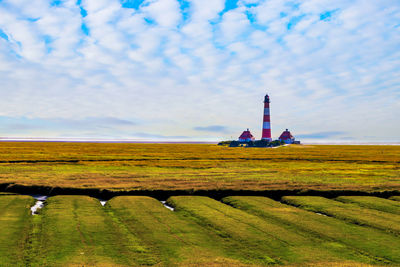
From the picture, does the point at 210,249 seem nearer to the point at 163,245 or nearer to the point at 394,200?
the point at 163,245

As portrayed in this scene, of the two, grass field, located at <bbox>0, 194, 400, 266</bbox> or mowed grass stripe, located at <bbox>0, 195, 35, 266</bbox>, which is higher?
mowed grass stripe, located at <bbox>0, 195, 35, 266</bbox>

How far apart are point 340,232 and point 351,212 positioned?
16.8ft

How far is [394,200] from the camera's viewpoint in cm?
2542

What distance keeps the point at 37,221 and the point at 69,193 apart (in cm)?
949

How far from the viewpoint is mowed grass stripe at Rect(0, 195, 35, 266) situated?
39.0ft

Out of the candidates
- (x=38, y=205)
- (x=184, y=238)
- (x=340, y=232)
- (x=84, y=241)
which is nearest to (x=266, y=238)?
(x=184, y=238)

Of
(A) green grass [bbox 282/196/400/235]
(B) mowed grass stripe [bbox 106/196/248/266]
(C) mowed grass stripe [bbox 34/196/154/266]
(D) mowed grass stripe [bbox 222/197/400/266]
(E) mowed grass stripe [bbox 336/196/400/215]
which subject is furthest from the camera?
(E) mowed grass stripe [bbox 336/196/400/215]

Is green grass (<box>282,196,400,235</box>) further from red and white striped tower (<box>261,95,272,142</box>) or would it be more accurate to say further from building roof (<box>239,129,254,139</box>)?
building roof (<box>239,129,254,139</box>)

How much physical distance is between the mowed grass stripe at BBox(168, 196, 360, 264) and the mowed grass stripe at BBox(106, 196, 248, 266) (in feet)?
2.53

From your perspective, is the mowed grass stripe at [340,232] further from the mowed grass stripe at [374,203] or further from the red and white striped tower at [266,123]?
the red and white striped tower at [266,123]

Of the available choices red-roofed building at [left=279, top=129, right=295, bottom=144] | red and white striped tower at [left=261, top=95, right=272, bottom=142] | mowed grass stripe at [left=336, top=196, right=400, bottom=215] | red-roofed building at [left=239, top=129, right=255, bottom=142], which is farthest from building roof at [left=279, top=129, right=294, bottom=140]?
mowed grass stripe at [left=336, top=196, right=400, bottom=215]

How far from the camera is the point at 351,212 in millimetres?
20297

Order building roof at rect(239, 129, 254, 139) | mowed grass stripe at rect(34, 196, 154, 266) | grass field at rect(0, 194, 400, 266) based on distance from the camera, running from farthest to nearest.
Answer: building roof at rect(239, 129, 254, 139) < grass field at rect(0, 194, 400, 266) < mowed grass stripe at rect(34, 196, 154, 266)

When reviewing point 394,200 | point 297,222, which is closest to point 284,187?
point 394,200
